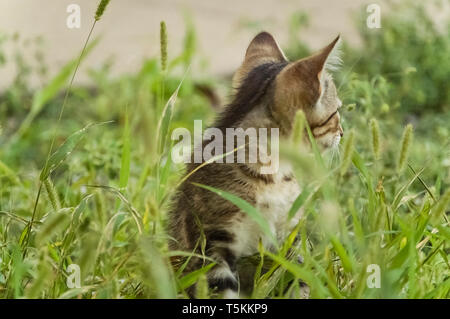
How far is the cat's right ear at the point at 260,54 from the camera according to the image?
259 cm

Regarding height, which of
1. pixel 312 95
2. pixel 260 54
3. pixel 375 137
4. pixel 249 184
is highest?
pixel 260 54

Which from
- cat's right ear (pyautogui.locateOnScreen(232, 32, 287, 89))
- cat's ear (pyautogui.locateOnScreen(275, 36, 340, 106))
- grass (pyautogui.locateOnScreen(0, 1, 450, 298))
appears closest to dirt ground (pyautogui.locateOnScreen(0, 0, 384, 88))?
grass (pyautogui.locateOnScreen(0, 1, 450, 298))

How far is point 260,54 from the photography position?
2.65 m

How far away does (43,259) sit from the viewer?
1.72 metres

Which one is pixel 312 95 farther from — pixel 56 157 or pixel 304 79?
pixel 56 157

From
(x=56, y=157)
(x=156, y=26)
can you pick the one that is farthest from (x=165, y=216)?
(x=156, y=26)

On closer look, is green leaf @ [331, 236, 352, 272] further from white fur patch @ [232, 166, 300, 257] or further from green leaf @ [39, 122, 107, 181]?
green leaf @ [39, 122, 107, 181]

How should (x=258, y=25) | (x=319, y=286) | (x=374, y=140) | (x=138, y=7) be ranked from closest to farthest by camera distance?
(x=319, y=286)
(x=374, y=140)
(x=258, y=25)
(x=138, y=7)

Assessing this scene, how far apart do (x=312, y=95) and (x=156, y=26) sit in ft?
13.3

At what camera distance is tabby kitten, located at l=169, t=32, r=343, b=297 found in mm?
2238

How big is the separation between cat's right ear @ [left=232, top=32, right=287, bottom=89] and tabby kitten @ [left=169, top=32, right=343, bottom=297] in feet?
0.71

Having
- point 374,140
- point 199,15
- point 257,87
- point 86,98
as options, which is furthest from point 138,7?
point 374,140

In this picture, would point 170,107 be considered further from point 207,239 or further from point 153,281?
point 153,281

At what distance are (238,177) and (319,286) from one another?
533 mm
